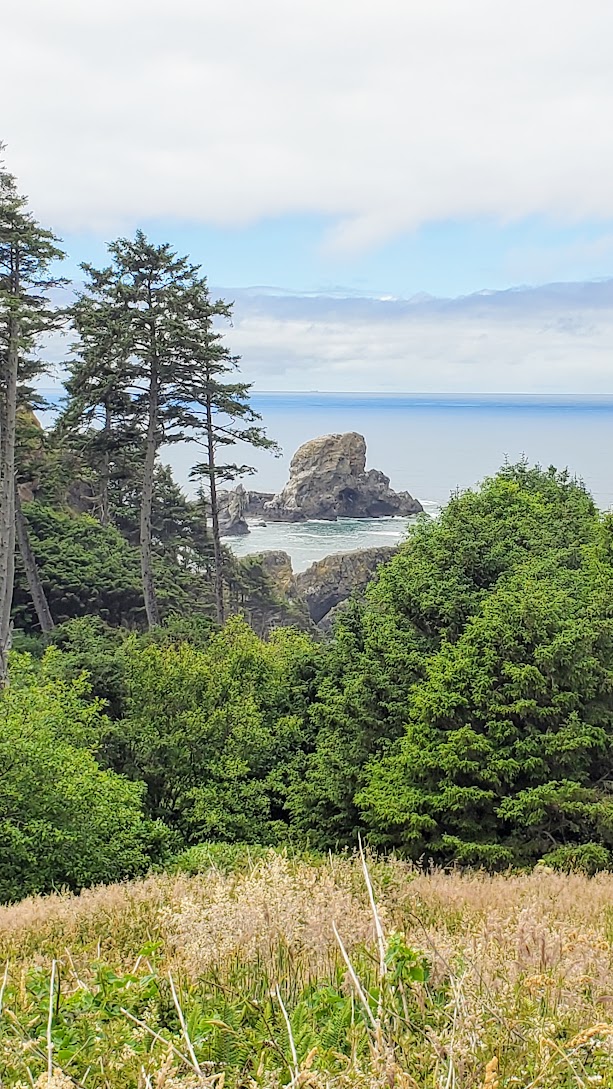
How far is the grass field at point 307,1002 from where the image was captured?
3.09 metres

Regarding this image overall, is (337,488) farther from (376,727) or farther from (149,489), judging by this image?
(376,727)

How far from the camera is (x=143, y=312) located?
1215 inches

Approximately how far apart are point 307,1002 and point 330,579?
5975cm

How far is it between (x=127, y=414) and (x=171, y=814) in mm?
17285

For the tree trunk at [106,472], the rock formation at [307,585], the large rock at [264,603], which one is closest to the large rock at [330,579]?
the rock formation at [307,585]

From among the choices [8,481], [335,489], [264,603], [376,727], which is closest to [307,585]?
[264,603]

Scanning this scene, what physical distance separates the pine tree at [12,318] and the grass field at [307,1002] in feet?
70.3

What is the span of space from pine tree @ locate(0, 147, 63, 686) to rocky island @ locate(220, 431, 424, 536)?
63.3m

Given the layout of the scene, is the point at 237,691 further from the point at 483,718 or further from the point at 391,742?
the point at 483,718

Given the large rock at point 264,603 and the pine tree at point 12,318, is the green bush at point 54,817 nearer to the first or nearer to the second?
the pine tree at point 12,318

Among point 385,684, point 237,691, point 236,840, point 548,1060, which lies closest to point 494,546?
point 385,684

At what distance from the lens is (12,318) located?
2550 cm

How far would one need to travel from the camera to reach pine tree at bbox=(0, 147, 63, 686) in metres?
25.7

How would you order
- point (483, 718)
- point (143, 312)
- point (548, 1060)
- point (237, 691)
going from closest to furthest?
point (548, 1060) → point (483, 718) → point (237, 691) → point (143, 312)
